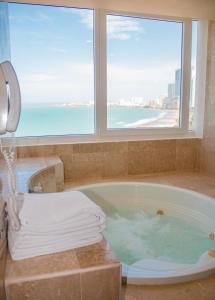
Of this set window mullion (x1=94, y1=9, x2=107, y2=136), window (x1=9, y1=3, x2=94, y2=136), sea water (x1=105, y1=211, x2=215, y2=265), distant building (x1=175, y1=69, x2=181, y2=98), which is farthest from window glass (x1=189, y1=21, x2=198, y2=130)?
sea water (x1=105, y1=211, x2=215, y2=265)

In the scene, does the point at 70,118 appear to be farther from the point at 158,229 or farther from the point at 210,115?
the point at 210,115

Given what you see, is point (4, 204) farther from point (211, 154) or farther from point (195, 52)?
point (195, 52)

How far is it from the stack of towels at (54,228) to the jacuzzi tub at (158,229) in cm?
51

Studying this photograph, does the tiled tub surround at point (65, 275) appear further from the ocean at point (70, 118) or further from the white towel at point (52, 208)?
the ocean at point (70, 118)

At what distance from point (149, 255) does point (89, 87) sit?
1.86 metres

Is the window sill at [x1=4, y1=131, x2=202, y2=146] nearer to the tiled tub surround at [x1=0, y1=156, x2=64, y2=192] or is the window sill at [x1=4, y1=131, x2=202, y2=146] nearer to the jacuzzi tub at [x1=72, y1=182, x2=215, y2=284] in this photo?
the tiled tub surround at [x1=0, y1=156, x2=64, y2=192]

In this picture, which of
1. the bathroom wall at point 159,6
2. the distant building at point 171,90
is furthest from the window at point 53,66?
the distant building at point 171,90

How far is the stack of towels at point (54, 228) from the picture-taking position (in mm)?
864

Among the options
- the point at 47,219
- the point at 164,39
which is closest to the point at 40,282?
the point at 47,219

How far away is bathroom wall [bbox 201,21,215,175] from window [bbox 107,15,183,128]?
34 centimetres

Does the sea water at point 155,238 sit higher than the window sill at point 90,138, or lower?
lower

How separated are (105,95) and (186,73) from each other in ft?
3.55

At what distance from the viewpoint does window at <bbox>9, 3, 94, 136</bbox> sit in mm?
2590

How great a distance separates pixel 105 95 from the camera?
2.89 metres
